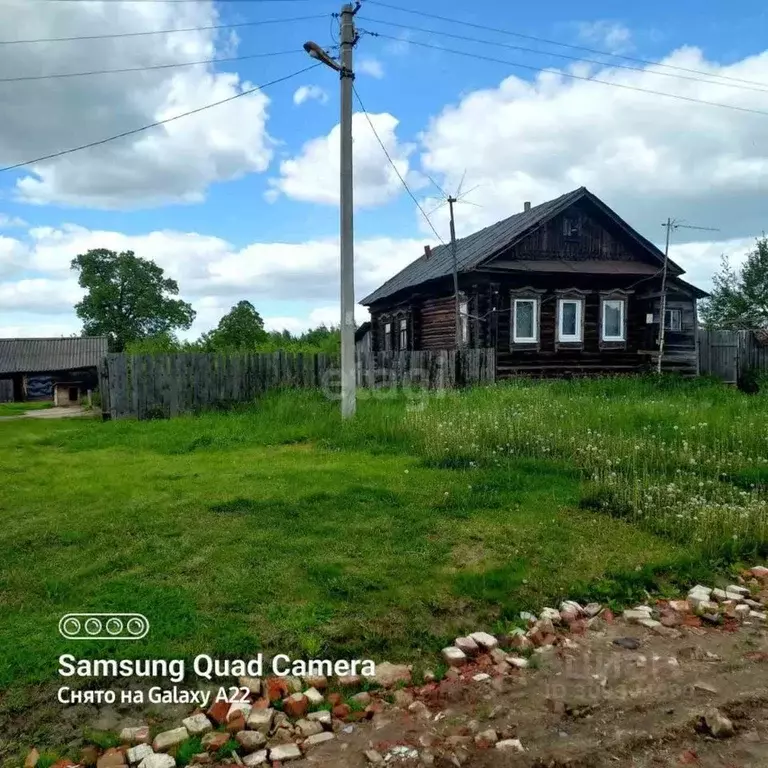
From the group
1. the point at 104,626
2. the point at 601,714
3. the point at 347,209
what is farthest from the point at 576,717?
the point at 347,209

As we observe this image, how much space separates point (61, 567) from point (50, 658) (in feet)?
4.46

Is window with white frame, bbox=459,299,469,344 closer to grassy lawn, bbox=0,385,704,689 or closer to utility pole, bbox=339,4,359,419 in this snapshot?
utility pole, bbox=339,4,359,419

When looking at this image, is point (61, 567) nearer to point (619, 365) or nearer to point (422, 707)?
point (422, 707)

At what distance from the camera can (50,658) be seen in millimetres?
3408

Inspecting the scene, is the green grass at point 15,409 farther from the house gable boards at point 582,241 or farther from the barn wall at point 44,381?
the house gable boards at point 582,241

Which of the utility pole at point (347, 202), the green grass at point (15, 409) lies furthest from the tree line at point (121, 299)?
the utility pole at point (347, 202)

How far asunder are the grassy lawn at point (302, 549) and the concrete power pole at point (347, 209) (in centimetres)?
276

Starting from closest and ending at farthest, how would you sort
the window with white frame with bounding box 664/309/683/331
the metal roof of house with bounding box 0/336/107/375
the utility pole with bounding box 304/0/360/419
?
the utility pole with bounding box 304/0/360/419
the window with white frame with bounding box 664/309/683/331
the metal roof of house with bounding box 0/336/107/375

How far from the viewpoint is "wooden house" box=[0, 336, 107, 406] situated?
117 ft

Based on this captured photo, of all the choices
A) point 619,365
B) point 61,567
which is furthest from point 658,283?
point 61,567

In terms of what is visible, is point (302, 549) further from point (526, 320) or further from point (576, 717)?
point (526, 320)

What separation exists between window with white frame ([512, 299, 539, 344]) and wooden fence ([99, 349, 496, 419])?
4.52m

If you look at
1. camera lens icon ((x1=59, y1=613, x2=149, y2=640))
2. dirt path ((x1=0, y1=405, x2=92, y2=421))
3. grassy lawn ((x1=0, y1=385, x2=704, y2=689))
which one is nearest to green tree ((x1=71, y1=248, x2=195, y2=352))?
dirt path ((x1=0, y1=405, x2=92, y2=421))

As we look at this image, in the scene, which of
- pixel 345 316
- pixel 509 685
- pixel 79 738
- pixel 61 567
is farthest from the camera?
pixel 345 316
